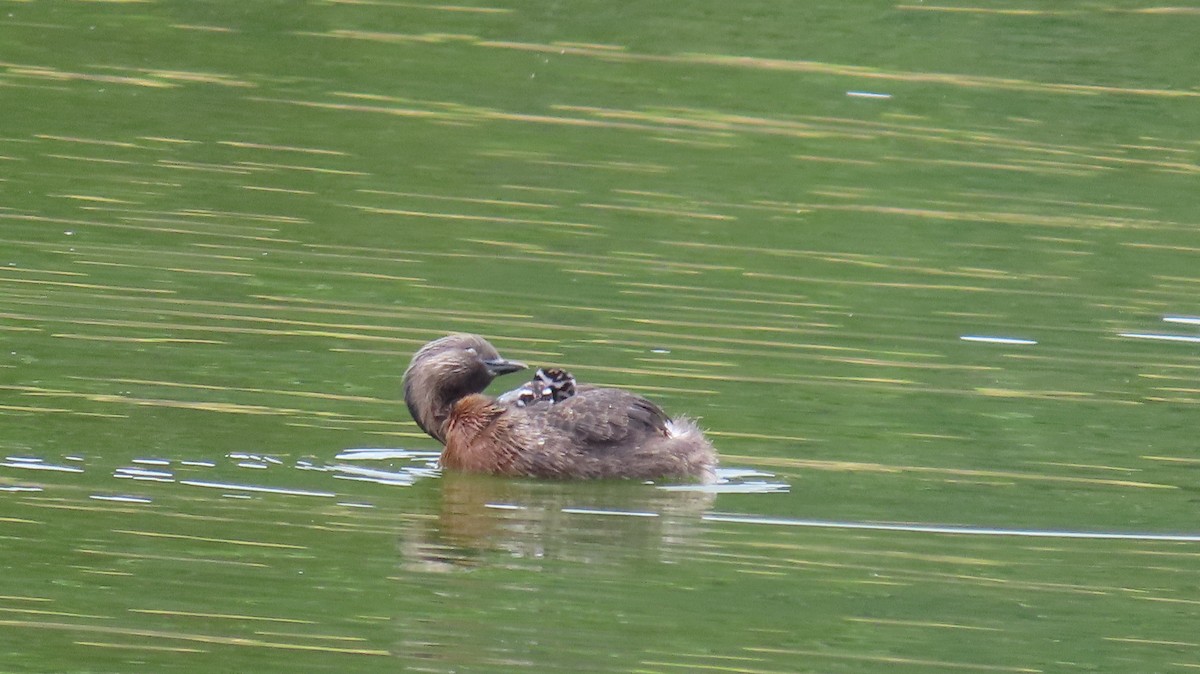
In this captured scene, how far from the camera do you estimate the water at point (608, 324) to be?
7.65 m

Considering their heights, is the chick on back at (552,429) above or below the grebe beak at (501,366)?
below

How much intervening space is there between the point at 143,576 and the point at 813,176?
28.0 feet

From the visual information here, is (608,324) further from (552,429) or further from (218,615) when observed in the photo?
(218,615)

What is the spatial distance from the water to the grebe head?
0.19 meters

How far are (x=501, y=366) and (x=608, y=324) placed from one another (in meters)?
1.49

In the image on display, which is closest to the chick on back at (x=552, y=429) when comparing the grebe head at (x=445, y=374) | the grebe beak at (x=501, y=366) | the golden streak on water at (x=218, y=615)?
the grebe head at (x=445, y=374)

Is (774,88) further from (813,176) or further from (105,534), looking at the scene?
(105,534)

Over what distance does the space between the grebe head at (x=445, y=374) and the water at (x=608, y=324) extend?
191mm

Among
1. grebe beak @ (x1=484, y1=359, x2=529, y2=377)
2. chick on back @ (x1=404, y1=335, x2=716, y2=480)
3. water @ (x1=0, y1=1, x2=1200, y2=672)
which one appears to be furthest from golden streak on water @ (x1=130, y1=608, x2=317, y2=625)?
grebe beak @ (x1=484, y1=359, x2=529, y2=377)

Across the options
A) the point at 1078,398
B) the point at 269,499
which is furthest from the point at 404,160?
the point at 269,499

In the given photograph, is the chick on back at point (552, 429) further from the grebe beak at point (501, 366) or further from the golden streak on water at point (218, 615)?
the golden streak on water at point (218, 615)

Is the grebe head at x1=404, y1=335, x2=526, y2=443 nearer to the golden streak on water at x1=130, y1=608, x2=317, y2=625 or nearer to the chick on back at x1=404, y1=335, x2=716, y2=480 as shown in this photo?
the chick on back at x1=404, y1=335, x2=716, y2=480

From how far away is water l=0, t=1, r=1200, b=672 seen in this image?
7652 mm

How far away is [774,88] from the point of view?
18375 millimetres
